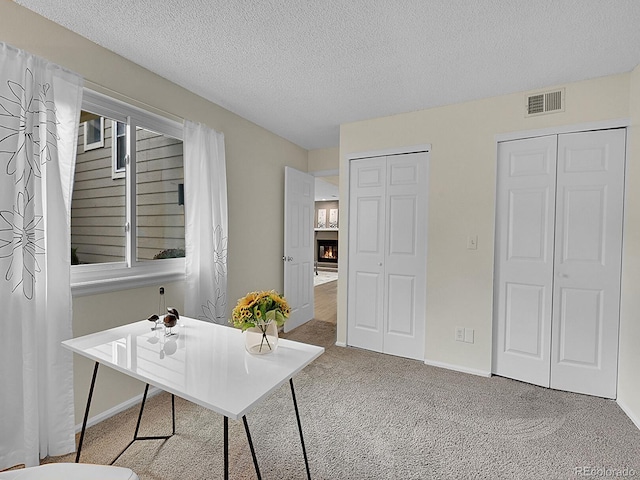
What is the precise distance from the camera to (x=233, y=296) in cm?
322

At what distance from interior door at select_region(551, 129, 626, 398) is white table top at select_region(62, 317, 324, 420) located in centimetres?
226

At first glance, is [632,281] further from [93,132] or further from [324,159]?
[93,132]

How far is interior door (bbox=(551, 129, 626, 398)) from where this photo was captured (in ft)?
7.73

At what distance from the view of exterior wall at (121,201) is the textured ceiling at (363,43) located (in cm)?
60

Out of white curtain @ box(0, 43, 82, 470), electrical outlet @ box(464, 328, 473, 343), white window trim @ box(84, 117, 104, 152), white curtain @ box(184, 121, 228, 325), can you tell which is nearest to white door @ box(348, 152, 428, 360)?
electrical outlet @ box(464, 328, 473, 343)

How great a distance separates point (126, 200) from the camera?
232cm

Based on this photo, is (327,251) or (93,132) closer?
(93,132)

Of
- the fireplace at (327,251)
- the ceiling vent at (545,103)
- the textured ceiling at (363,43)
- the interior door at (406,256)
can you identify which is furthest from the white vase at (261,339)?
the fireplace at (327,251)

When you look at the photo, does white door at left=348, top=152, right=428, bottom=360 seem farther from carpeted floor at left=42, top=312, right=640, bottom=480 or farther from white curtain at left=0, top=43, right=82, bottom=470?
white curtain at left=0, top=43, right=82, bottom=470

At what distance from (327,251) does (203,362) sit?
902cm

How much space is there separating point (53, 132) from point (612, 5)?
3106mm

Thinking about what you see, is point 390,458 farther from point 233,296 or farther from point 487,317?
point 233,296

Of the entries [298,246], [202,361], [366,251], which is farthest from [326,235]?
[202,361]

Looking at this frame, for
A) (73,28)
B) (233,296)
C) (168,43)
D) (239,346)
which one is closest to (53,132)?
(73,28)
